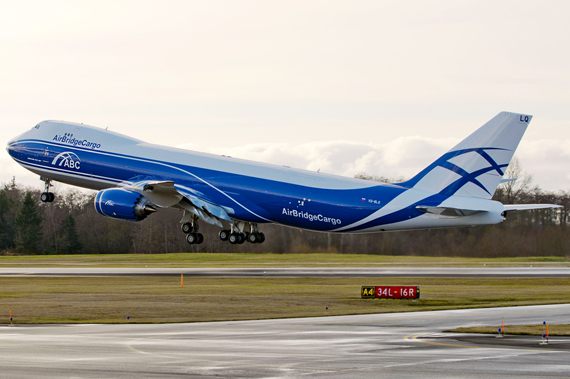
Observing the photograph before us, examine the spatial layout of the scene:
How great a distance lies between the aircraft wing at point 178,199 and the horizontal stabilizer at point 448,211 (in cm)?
1433

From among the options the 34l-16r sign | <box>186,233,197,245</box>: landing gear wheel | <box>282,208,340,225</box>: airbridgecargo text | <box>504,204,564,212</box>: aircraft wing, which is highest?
<box>504,204,564,212</box>: aircraft wing

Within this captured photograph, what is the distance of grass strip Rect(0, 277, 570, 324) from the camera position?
122ft

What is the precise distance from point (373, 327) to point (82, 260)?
78047 millimetres

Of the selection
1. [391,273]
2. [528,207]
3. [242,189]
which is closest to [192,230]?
[242,189]

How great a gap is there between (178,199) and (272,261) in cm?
4106

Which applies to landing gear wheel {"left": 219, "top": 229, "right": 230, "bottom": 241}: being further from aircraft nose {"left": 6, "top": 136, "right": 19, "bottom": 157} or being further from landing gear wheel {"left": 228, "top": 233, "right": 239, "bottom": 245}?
aircraft nose {"left": 6, "top": 136, "right": 19, "bottom": 157}

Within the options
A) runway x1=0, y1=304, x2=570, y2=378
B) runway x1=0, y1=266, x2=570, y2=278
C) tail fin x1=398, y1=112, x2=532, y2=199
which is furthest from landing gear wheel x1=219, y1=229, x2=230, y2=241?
runway x1=0, y1=304, x2=570, y2=378

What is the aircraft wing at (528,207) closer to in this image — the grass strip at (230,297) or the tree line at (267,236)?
the grass strip at (230,297)

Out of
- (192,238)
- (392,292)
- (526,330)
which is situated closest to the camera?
(526,330)

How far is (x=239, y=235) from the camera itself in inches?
2090

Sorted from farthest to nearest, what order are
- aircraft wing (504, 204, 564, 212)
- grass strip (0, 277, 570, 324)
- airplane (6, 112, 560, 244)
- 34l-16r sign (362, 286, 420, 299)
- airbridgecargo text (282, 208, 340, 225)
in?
airbridgecargo text (282, 208, 340, 225) < 34l-16r sign (362, 286, 420, 299) < airplane (6, 112, 560, 244) < aircraft wing (504, 204, 564, 212) < grass strip (0, 277, 570, 324)

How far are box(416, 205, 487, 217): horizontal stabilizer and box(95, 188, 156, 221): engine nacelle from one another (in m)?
18.8

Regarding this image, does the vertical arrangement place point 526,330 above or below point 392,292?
below

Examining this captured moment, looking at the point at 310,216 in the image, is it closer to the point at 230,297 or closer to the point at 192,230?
the point at 230,297
